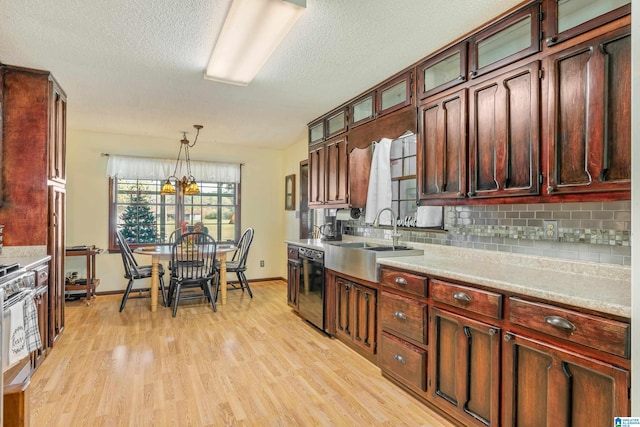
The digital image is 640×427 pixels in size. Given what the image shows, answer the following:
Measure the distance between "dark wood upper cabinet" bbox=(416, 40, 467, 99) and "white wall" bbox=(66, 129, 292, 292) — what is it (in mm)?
3764

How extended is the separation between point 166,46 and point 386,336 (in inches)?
102

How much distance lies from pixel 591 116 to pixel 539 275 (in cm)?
84

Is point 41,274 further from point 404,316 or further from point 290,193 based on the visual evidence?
point 290,193

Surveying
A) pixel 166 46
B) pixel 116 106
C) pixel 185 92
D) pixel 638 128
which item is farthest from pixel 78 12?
pixel 638 128

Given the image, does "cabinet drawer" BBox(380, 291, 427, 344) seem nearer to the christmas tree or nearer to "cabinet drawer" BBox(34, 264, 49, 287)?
"cabinet drawer" BBox(34, 264, 49, 287)

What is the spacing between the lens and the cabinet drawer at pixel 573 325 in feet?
4.24

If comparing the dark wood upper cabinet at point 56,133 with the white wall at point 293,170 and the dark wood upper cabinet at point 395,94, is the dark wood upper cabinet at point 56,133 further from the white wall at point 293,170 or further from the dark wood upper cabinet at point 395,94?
the white wall at point 293,170

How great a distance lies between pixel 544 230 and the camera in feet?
6.89

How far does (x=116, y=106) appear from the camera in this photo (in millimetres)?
3805

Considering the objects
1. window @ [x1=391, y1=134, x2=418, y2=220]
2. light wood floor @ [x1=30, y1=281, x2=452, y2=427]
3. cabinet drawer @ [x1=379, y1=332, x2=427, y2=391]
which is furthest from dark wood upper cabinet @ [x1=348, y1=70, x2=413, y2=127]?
light wood floor @ [x1=30, y1=281, x2=452, y2=427]

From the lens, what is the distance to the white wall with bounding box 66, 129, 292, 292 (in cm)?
500

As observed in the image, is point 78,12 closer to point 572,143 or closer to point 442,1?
point 442,1

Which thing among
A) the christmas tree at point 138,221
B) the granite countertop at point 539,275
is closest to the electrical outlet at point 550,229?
the granite countertop at point 539,275

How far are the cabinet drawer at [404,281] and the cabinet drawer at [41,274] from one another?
8.54 ft
